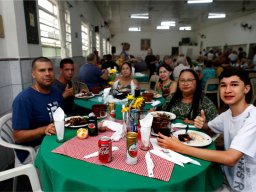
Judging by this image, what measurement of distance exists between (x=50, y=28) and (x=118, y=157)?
12.8 ft

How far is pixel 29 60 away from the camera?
115 inches

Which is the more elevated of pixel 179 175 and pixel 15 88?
pixel 15 88

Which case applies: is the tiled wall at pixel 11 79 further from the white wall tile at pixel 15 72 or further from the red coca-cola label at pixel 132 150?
the red coca-cola label at pixel 132 150

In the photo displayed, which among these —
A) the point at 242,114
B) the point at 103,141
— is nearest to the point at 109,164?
the point at 103,141

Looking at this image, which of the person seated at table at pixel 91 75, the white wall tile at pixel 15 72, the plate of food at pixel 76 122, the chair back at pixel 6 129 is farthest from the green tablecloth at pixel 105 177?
the person seated at table at pixel 91 75

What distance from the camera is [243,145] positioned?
1188mm

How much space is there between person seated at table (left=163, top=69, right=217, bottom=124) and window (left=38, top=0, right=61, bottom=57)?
2825 millimetres

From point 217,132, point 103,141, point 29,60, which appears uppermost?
point 29,60

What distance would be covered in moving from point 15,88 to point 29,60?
1.57 feet

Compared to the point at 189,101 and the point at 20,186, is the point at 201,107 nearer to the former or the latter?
the point at 189,101

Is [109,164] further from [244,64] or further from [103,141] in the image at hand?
[244,64]

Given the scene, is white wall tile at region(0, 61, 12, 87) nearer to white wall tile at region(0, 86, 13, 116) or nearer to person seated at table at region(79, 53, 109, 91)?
white wall tile at region(0, 86, 13, 116)

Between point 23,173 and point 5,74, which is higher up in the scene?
point 5,74

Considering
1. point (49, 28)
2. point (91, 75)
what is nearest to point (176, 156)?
point (91, 75)
